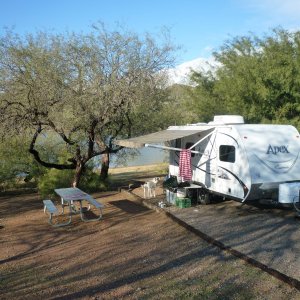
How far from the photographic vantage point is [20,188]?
18188 millimetres

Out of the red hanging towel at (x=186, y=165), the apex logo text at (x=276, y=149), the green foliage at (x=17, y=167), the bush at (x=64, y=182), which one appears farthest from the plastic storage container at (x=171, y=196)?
the green foliage at (x=17, y=167)

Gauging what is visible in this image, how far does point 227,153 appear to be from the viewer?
33.4 ft

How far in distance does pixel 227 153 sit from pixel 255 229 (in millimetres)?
2514

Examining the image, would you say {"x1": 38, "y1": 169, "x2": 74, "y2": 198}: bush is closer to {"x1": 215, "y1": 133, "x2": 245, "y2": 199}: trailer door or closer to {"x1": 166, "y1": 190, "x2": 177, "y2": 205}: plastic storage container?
{"x1": 166, "y1": 190, "x2": 177, "y2": 205}: plastic storage container

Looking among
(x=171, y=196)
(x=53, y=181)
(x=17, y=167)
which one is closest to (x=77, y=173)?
(x=53, y=181)

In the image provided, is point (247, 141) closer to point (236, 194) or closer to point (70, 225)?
point (236, 194)

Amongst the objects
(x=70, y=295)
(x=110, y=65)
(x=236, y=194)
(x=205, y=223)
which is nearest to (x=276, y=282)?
(x=70, y=295)

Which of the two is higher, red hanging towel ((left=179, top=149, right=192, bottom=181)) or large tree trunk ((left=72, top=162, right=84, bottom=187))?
red hanging towel ((left=179, top=149, right=192, bottom=181))

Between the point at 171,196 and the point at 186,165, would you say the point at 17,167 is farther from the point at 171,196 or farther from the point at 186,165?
the point at 186,165

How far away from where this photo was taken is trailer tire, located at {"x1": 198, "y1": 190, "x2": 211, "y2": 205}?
36.4 ft

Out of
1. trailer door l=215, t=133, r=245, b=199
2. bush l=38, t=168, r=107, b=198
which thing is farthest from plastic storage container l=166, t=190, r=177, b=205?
bush l=38, t=168, r=107, b=198

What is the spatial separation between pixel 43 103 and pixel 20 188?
7.59 meters

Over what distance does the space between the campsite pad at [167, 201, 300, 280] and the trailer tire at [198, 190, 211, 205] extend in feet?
0.53

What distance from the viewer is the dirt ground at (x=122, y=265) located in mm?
5109
